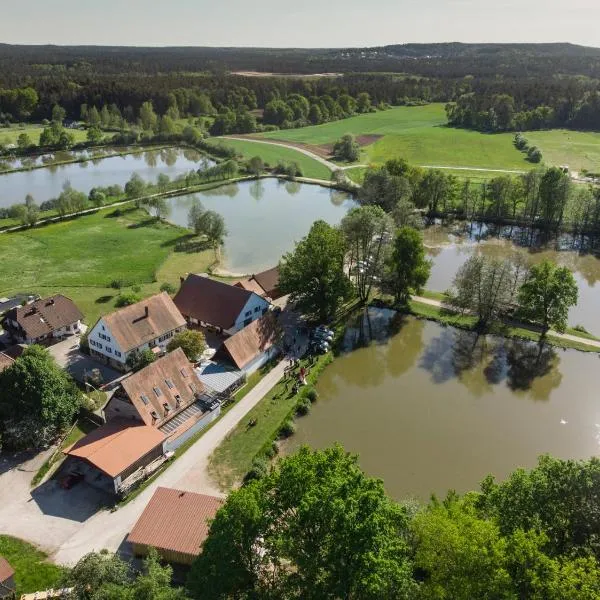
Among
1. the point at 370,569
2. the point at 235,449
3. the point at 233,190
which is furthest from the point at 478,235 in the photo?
the point at 370,569

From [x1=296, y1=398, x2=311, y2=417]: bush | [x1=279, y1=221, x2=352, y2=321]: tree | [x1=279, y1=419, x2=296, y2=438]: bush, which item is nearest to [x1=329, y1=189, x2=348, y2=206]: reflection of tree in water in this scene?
[x1=279, y1=221, x2=352, y2=321]: tree

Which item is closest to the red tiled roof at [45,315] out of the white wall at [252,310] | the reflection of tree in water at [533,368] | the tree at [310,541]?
the white wall at [252,310]

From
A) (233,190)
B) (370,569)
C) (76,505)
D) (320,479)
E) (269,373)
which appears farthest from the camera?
(233,190)

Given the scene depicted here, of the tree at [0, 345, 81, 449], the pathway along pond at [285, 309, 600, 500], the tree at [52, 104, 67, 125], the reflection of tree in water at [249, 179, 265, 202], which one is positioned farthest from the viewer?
the tree at [52, 104, 67, 125]

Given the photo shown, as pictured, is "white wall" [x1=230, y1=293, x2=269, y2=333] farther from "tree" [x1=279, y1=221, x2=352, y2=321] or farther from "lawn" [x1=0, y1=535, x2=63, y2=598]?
"lawn" [x1=0, y1=535, x2=63, y2=598]

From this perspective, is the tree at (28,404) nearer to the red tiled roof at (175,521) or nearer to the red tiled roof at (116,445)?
the red tiled roof at (116,445)

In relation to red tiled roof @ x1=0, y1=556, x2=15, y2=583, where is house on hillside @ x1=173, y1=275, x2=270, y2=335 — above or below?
above

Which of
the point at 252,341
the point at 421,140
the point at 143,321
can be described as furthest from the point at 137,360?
the point at 421,140

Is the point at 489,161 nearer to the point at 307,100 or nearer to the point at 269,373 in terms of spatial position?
the point at 307,100
